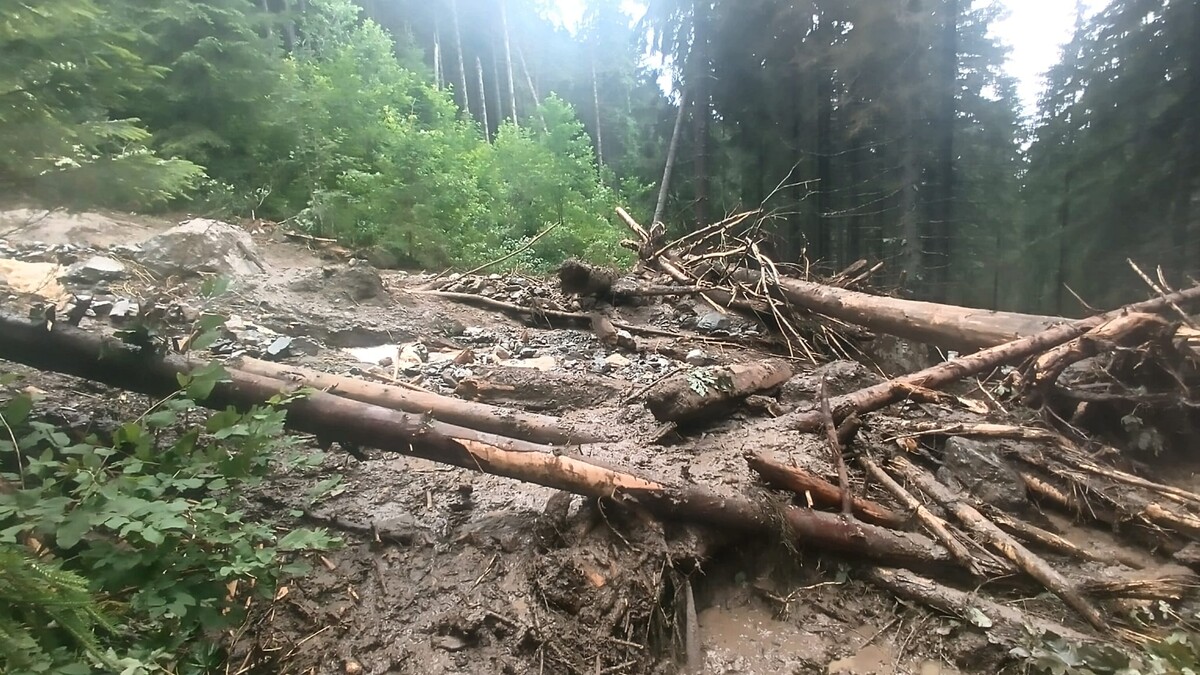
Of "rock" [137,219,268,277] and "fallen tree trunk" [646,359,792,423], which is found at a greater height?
"rock" [137,219,268,277]

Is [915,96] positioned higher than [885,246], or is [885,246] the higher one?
[915,96]

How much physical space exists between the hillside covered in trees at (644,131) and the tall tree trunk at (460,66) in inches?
3.3

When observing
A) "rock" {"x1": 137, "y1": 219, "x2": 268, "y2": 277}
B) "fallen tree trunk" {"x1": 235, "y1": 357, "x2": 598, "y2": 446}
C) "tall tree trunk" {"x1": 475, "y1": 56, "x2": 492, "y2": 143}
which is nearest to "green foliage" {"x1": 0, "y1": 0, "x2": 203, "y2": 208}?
"fallen tree trunk" {"x1": 235, "y1": 357, "x2": 598, "y2": 446}

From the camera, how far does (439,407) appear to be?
9.60ft

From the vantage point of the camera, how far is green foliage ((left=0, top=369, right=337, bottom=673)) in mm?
1260

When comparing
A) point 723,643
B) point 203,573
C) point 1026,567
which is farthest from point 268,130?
point 1026,567

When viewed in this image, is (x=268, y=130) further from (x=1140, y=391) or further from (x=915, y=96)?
(x=1140, y=391)

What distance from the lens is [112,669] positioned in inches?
54.2

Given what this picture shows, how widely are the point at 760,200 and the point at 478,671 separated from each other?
6.13 metres

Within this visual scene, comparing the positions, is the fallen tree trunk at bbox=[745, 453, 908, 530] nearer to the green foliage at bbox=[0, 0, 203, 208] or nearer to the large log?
the large log

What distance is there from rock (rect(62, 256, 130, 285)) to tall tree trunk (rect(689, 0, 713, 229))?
5.59m

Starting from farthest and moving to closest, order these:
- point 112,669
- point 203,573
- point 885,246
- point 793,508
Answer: point 885,246 → point 793,508 → point 203,573 → point 112,669

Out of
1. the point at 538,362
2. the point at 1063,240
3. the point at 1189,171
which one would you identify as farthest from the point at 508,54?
the point at 1189,171

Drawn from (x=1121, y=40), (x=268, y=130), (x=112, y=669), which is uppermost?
(x=268, y=130)
